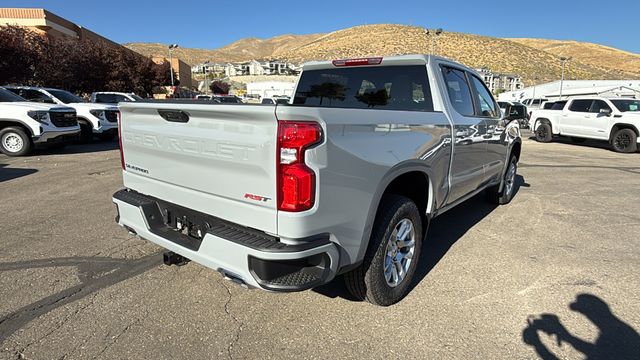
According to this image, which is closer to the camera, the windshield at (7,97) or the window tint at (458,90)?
the window tint at (458,90)

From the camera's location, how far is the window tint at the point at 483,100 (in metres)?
4.84

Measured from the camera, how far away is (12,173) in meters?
8.24

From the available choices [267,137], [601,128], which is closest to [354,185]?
[267,137]

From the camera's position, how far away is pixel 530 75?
86.9 meters

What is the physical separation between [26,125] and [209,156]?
10167 millimetres

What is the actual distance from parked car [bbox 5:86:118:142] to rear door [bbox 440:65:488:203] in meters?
12.2

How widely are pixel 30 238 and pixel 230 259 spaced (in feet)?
11.2

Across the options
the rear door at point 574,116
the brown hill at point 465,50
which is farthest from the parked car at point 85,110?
the brown hill at point 465,50

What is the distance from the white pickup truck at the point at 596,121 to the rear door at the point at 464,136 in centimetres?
1259

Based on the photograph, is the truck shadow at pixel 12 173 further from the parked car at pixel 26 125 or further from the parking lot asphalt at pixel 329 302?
the parking lot asphalt at pixel 329 302

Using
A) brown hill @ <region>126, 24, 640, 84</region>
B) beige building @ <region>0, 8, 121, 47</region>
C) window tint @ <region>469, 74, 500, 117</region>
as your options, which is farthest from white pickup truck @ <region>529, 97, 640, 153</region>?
brown hill @ <region>126, 24, 640, 84</region>

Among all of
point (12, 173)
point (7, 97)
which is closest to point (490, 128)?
point (12, 173)

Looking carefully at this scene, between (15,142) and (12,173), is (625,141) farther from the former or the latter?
(15,142)

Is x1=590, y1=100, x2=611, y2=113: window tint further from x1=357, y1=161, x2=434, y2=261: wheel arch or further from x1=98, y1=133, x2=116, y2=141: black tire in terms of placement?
x1=98, y1=133, x2=116, y2=141: black tire
